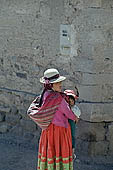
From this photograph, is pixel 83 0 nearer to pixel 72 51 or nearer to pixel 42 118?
pixel 72 51

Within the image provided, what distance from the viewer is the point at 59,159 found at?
5.07 m

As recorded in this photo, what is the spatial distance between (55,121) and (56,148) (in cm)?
33

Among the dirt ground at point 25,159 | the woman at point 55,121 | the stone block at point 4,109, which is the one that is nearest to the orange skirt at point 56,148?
the woman at point 55,121

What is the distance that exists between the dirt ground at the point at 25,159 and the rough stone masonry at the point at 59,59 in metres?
0.15

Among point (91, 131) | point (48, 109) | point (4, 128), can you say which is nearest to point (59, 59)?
point (91, 131)

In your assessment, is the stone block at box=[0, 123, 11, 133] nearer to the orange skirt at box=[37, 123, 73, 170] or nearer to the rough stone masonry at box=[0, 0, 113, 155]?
the rough stone masonry at box=[0, 0, 113, 155]

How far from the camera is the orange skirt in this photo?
501 centimetres

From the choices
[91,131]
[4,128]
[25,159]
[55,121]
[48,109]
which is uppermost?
[48,109]

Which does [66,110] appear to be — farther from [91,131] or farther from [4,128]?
[4,128]

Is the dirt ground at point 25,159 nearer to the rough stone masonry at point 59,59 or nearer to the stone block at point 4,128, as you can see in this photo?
the rough stone masonry at point 59,59

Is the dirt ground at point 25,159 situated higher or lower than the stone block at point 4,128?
lower

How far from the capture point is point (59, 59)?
693cm

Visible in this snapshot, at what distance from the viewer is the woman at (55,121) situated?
196 inches

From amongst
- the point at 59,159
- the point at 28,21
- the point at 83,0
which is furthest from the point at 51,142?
the point at 28,21
